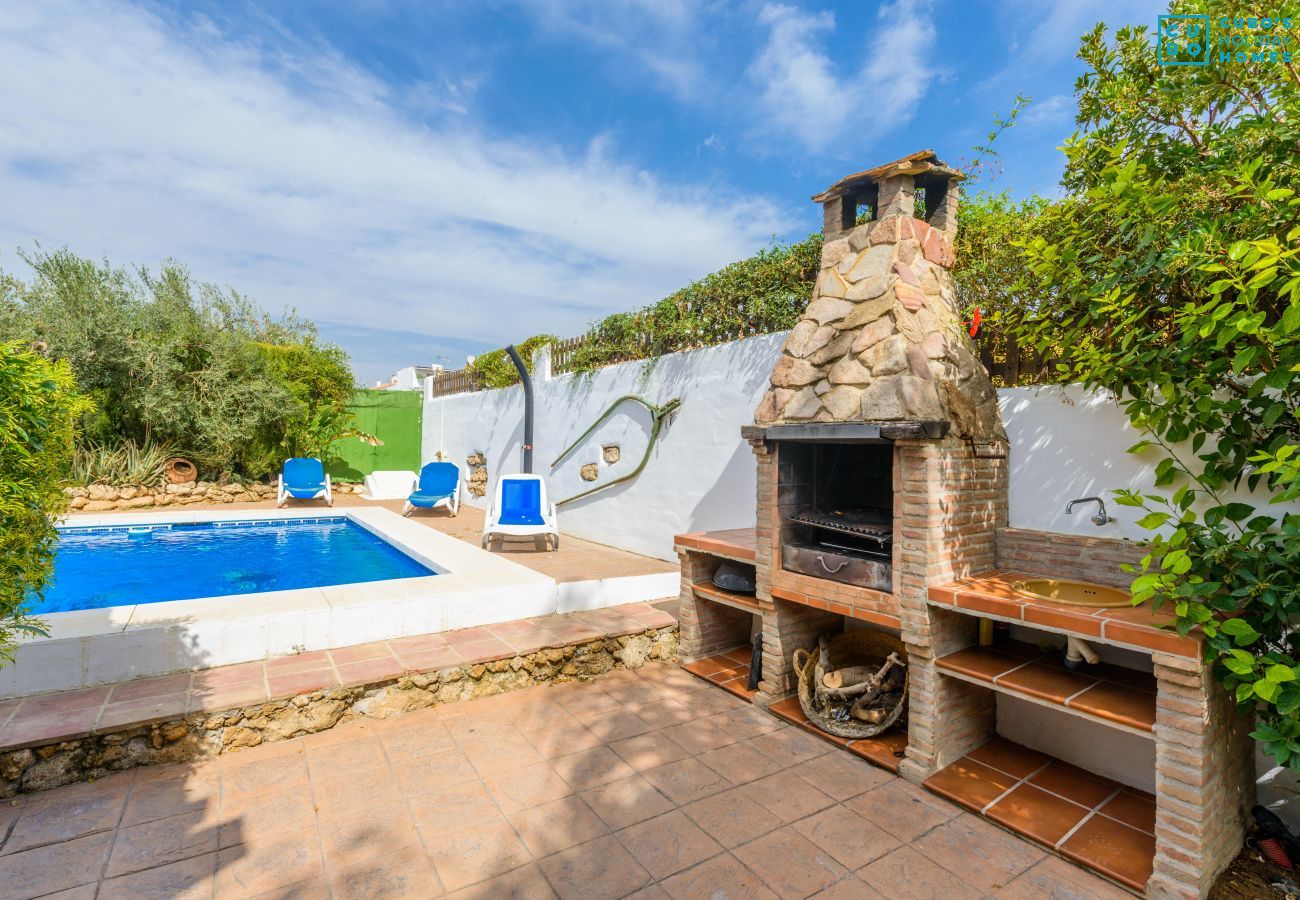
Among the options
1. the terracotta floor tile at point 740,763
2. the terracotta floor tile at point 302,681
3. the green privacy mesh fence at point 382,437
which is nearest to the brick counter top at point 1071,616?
the terracotta floor tile at point 740,763

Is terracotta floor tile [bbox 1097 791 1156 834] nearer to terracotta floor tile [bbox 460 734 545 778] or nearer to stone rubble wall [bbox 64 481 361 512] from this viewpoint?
terracotta floor tile [bbox 460 734 545 778]

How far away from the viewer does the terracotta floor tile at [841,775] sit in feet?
10.9

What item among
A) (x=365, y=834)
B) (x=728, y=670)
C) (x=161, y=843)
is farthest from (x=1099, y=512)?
(x=161, y=843)

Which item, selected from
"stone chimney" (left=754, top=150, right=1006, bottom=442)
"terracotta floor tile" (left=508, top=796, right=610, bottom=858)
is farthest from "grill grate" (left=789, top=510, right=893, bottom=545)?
"terracotta floor tile" (left=508, top=796, right=610, bottom=858)

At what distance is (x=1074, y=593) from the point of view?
10.6 feet

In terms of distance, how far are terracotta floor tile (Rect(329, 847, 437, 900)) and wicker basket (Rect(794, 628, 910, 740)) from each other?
8.36 ft

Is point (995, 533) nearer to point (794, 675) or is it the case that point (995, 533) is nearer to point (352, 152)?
point (794, 675)

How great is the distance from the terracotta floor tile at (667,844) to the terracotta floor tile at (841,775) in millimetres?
858

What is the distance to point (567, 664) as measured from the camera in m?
4.72

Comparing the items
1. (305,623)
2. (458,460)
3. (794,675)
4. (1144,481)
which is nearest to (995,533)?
(1144,481)

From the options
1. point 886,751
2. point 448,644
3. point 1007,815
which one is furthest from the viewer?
point 448,644

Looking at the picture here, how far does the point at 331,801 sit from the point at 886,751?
3.24 meters

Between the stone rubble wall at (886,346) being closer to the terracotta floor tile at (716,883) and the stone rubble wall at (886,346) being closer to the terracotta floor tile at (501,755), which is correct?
the terracotta floor tile at (716,883)

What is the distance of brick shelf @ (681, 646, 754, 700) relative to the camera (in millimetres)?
4629
